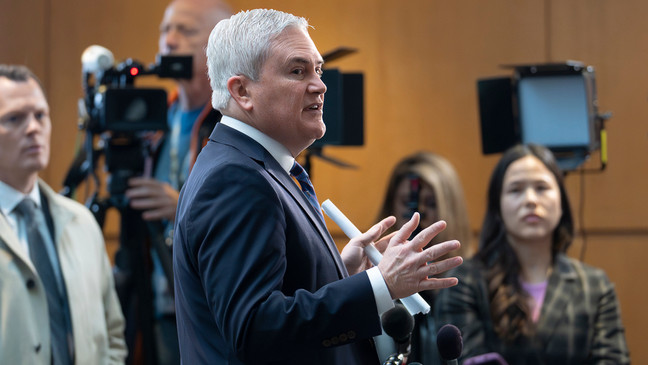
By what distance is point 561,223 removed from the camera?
9.52ft

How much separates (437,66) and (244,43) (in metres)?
3.06

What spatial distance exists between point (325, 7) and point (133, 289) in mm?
2003

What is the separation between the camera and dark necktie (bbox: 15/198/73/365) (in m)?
2.45

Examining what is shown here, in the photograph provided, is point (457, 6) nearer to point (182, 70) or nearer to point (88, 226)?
point (182, 70)

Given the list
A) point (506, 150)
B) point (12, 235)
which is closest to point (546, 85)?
point (506, 150)

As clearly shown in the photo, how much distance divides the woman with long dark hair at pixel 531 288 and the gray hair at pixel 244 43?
1458 millimetres

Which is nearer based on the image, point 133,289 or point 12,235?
point 12,235

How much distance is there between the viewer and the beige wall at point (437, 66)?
13.9 feet

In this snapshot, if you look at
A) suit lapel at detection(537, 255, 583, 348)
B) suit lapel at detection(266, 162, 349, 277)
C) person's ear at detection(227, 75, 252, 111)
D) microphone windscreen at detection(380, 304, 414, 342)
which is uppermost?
person's ear at detection(227, 75, 252, 111)

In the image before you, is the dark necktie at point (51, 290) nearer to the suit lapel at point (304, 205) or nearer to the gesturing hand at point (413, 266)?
the suit lapel at point (304, 205)

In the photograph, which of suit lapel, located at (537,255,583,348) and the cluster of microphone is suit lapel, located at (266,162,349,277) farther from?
suit lapel, located at (537,255,583,348)

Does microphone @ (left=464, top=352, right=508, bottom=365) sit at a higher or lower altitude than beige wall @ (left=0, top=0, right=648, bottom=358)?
lower

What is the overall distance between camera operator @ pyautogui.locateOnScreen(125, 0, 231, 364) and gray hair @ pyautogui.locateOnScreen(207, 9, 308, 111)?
4.71 feet

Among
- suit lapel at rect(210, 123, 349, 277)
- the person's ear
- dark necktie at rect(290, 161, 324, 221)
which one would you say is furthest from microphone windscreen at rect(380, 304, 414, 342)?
the person's ear
